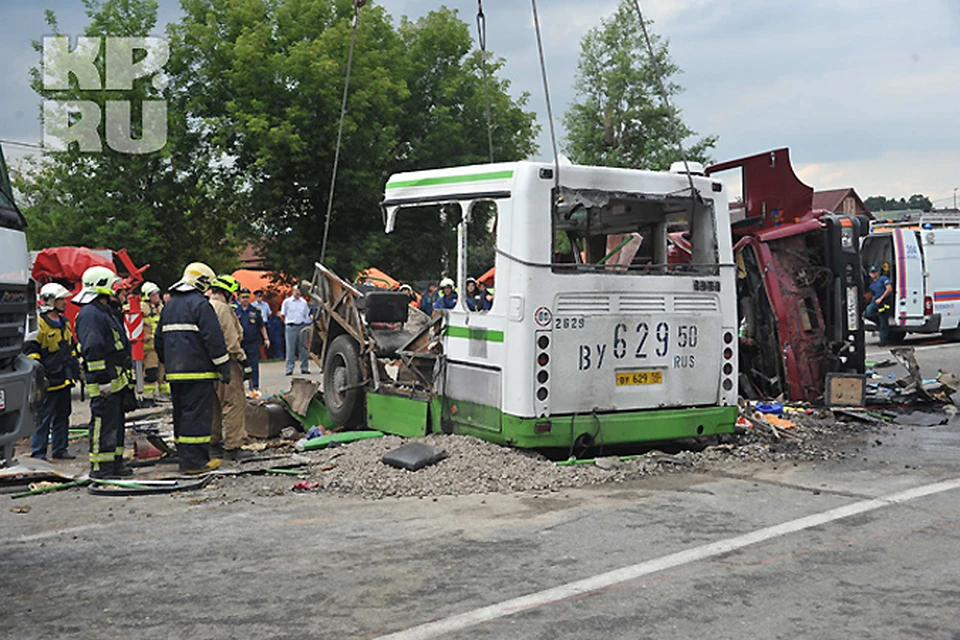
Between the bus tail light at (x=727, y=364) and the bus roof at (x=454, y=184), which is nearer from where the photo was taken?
the bus roof at (x=454, y=184)

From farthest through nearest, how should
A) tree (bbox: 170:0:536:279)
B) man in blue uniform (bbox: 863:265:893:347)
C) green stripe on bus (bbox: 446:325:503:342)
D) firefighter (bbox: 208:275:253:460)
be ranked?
tree (bbox: 170:0:536:279)
man in blue uniform (bbox: 863:265:893:347)
firefighter (bbox: 208:275:253:460)
green stripe on bus (bbox: 446:325:503:342)

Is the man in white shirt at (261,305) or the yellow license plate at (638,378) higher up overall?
the man in white shirt at (261,305)

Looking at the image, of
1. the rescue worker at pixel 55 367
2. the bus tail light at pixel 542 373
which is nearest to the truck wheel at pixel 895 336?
the bus tail light at pixel 542 373

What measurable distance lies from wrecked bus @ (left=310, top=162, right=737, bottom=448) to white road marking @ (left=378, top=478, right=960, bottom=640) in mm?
2125

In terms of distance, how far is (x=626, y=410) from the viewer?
327 inches

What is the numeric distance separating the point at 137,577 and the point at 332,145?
73.9ft

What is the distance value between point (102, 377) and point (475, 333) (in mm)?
3335

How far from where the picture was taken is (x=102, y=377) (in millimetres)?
8609

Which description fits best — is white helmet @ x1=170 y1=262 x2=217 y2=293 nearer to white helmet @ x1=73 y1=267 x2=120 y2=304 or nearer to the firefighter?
the firefighter

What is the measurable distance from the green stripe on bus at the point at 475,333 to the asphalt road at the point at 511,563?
143 cm

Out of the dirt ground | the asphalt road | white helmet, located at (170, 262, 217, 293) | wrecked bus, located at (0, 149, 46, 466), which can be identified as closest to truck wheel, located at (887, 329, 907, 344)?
the dirt ground

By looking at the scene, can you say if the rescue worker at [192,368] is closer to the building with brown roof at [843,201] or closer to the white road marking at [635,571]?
the white road marking at [635,571]

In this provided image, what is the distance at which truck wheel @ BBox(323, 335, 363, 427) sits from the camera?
31.9ft

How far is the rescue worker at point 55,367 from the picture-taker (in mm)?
9883
